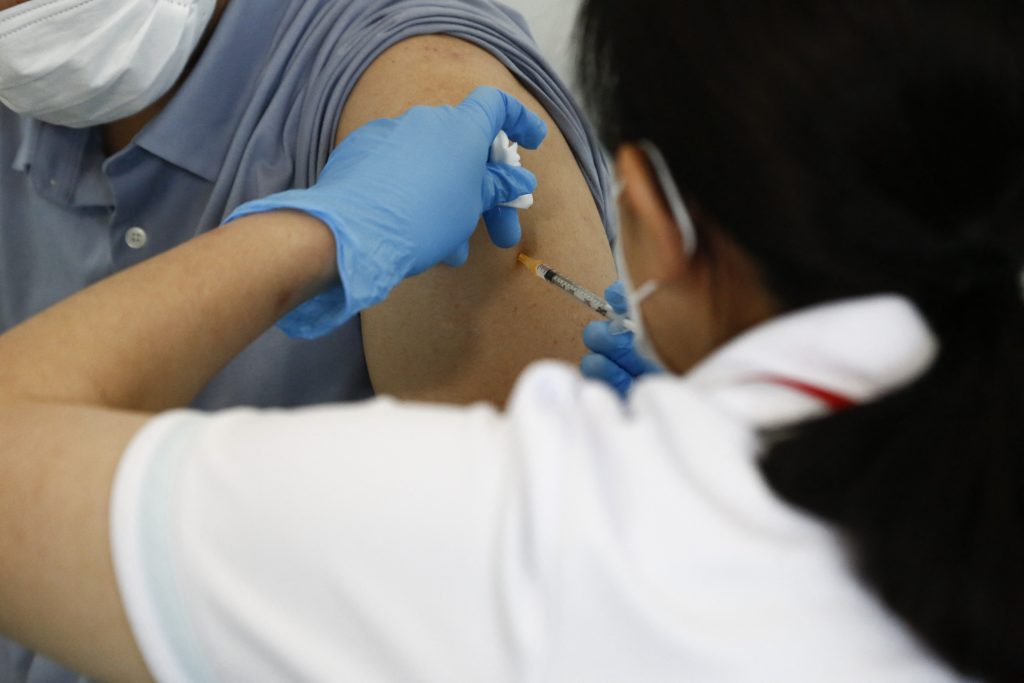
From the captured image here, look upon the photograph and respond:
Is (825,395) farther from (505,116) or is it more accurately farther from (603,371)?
(505,116)

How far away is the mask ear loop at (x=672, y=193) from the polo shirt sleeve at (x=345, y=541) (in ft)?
0.39

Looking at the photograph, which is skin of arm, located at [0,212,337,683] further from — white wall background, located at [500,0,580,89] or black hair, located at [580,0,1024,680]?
white wall background, located at [500,0,580,89]

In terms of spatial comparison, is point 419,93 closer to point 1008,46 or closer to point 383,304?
point 383,304

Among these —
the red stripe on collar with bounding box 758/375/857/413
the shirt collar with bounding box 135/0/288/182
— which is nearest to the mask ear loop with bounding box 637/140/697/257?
the red stripe on collar with bounding box 758/375/857/413

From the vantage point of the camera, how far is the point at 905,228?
20.2 inches

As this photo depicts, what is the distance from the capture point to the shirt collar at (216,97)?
1164mm

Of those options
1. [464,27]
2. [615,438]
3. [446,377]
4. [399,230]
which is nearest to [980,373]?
[615,438]

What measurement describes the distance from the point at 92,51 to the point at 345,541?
775mm

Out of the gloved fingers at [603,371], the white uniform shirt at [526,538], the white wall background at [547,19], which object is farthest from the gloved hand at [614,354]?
the white wall background at [547,19]

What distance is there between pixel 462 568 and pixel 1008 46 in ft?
1.30

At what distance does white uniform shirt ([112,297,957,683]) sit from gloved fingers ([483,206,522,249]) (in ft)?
1.73

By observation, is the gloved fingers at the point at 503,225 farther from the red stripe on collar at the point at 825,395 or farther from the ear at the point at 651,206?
the red stripe on collar at the point at 825,395

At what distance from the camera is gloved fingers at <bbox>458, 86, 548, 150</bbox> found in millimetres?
1014

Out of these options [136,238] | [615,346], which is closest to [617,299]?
[615,346]
